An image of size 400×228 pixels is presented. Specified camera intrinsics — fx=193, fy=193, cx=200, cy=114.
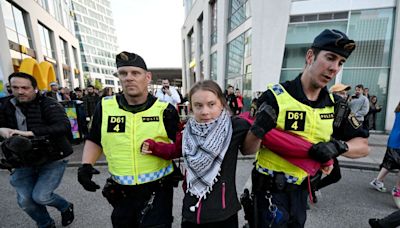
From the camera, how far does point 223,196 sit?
1.34m

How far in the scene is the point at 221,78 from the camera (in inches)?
565

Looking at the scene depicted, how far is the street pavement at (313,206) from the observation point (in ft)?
8.77

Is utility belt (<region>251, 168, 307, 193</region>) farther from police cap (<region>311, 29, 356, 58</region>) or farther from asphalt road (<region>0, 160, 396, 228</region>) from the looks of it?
asphalt road (<region>0, 160, 396, 228</region>)

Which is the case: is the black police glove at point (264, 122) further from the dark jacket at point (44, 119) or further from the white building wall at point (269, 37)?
the white building wall at point (269, 37)

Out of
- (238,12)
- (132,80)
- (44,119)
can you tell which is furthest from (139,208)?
(238,12)

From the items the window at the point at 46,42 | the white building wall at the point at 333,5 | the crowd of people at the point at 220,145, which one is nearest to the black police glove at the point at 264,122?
the crowd of people at the point at 220,145

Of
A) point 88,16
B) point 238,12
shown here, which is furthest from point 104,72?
point 238,12

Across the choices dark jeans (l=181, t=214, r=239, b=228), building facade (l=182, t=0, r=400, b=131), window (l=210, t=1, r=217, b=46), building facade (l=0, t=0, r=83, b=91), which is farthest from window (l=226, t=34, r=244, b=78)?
dark jeans (l=181, t=214, r=239, b=228)

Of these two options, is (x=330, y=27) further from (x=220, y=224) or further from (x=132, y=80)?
(x=220, y=224)

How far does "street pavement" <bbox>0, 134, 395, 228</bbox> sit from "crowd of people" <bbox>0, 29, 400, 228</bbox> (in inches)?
55.1

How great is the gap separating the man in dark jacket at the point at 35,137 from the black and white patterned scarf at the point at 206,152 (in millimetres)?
1714

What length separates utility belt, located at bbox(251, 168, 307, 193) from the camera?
4.77 feet

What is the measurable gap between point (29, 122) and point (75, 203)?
5.54 ft

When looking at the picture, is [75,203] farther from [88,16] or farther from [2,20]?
[88,16]
